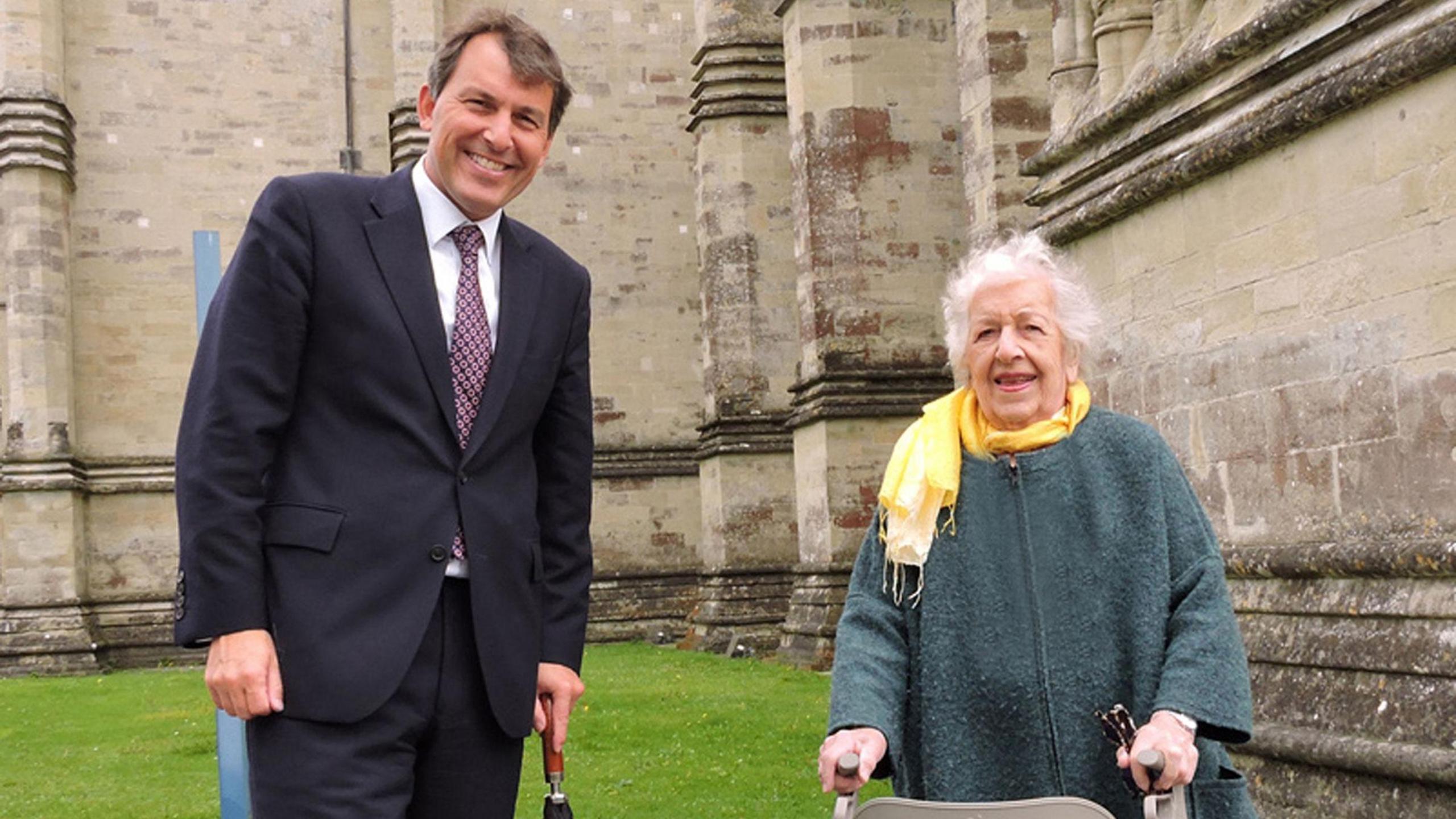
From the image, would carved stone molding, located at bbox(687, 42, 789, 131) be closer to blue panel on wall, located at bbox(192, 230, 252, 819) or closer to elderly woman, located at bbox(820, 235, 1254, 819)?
blue panel on wall, located at bbox(192, 230, 252, 819)

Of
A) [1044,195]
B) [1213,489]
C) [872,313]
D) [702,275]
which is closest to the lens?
[1213,489]

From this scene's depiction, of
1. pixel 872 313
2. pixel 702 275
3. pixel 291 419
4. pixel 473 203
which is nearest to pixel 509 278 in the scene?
pixel 473 203

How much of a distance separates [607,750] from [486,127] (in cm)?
725

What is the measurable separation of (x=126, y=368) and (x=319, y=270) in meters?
20.4

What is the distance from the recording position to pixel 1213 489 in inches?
256

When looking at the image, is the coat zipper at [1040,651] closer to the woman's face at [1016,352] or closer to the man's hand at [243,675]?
the woman's face at [1016,352]

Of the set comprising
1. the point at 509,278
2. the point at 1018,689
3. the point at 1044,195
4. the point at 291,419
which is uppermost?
the point at 1044,195

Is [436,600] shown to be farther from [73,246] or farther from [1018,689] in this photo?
[73,246]

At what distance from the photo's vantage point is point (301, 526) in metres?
2.98

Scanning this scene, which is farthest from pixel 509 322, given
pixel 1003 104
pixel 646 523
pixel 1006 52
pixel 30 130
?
pixel 30 130

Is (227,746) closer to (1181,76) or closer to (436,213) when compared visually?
(436,213)

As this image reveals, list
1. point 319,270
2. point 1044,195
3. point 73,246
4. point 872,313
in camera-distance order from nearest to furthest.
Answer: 1. point 319,270
2. point 1044,195
3. point 872,313
4. point 73,246

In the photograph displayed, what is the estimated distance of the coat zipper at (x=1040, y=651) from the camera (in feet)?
9.45

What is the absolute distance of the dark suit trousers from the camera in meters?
2.89
